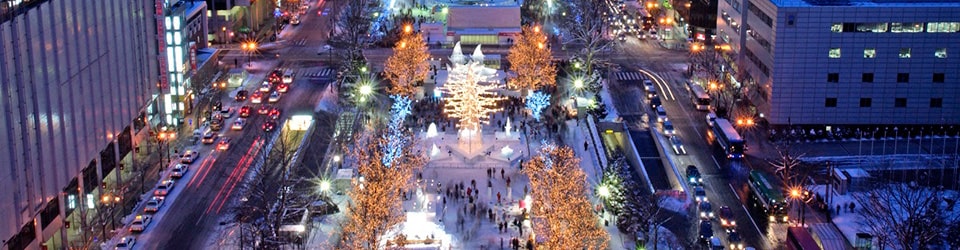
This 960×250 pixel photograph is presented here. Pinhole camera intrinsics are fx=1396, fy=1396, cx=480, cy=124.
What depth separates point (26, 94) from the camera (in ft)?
227

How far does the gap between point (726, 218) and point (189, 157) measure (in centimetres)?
3552

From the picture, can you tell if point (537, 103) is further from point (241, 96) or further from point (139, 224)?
point (139, 224)

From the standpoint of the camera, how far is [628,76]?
125062 millimetres

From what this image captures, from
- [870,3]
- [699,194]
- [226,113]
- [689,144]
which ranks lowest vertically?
[699,194]

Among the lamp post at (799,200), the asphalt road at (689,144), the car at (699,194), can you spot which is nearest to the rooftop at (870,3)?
the asphalt road at (689,144)

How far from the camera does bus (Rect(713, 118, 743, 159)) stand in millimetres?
93812

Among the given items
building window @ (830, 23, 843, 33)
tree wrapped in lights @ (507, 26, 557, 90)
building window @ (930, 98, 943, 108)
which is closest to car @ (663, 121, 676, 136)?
building window @ (830, 23, 843, 33)

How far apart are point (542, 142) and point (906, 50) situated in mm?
27043

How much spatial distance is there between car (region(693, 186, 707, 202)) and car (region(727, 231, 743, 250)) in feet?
19.3

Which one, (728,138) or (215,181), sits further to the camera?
(728,138)

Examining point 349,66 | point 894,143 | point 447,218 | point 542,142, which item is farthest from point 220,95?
point 894,143

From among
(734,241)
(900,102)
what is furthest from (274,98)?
(900,102)

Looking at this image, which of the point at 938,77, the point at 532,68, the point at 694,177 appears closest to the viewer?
the point at 694,177

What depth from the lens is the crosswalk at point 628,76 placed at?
406 feet
